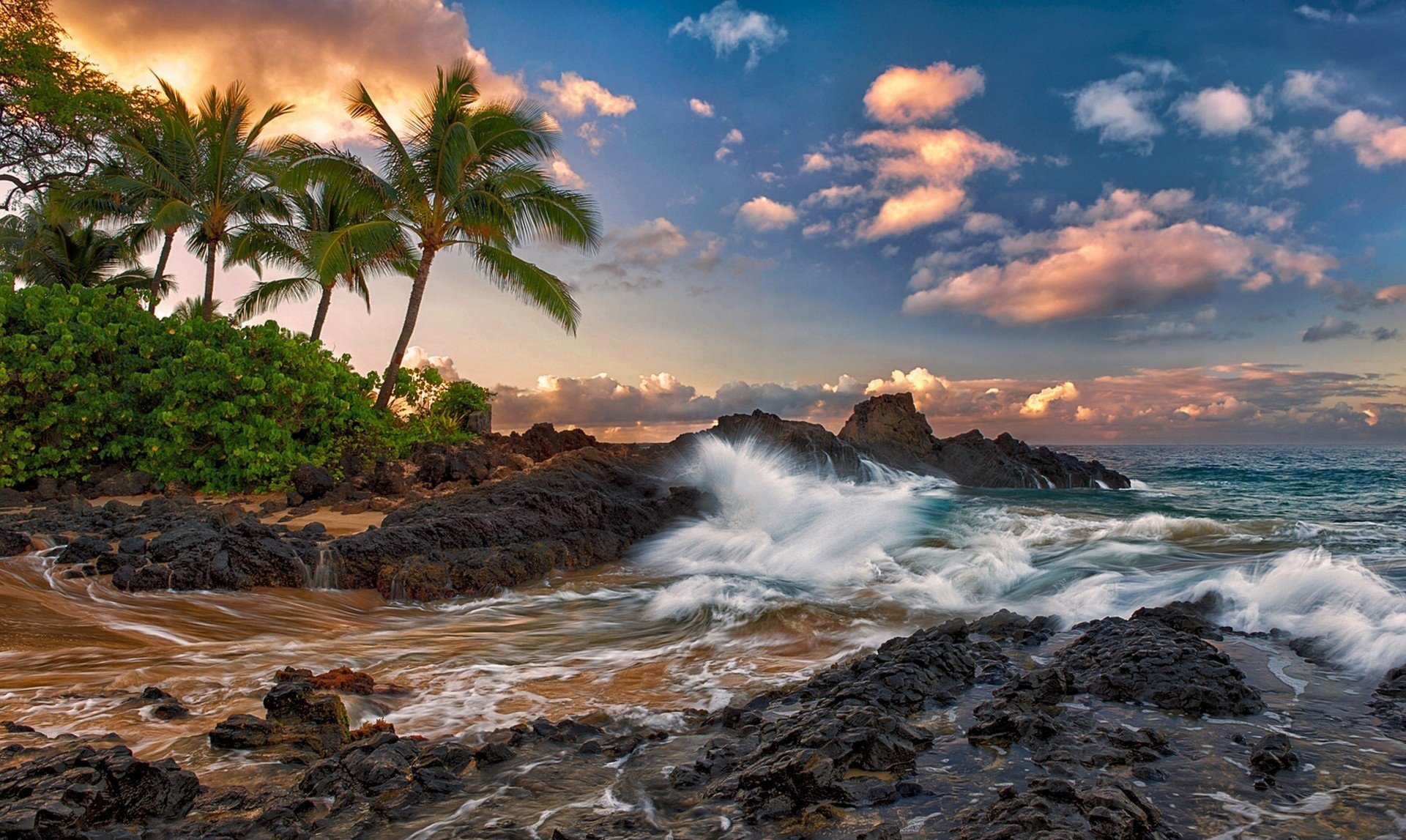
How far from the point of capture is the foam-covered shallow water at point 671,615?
4672 millimetres

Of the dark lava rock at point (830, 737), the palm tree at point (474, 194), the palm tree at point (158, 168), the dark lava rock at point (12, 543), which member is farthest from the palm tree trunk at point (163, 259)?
the dark lava rock at point (830, 737)

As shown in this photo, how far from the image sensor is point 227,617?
21.6 feet

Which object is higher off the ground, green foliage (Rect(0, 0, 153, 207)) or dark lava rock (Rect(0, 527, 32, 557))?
green foliage (Rect(0, 0, 153, 207))

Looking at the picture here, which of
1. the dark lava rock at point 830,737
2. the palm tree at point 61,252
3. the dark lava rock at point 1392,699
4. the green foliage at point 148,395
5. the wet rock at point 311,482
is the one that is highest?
the palm tree at point 61,252

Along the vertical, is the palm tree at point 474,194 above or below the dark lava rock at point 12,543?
above

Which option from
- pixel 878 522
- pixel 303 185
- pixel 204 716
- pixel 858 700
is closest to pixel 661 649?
pixel 858 700

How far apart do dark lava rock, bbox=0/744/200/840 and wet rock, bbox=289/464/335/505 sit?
10.0m

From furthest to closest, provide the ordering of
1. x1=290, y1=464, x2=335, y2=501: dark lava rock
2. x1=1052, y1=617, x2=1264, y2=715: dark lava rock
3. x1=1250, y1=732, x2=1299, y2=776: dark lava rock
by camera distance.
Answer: x1=290, y1=464, x2=335, y2=501: dark lava rock, x1=1052, y1=617, x2=1264, y2=715: dark lava rock, x1=1250, y1=732, x2=1299, y2=776: dark lava rock

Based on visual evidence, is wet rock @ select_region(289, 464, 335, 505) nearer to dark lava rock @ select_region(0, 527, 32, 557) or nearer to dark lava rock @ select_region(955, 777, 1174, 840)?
dark lava rock @ select_region(0, 527, 32, 557)

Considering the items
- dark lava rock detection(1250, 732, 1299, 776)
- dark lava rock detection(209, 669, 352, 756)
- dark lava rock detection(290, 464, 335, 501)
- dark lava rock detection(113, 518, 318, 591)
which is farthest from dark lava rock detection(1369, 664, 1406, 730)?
dark lava rock detection(290, 464, 335, 501)

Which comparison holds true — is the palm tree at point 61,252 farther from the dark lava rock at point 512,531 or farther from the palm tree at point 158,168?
the dark lava rock at point 512,531

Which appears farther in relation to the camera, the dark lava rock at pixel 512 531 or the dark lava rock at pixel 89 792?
the dark lava rock at pixel 512 531

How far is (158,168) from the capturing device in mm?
21562

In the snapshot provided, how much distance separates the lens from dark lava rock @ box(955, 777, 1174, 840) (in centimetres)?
256
